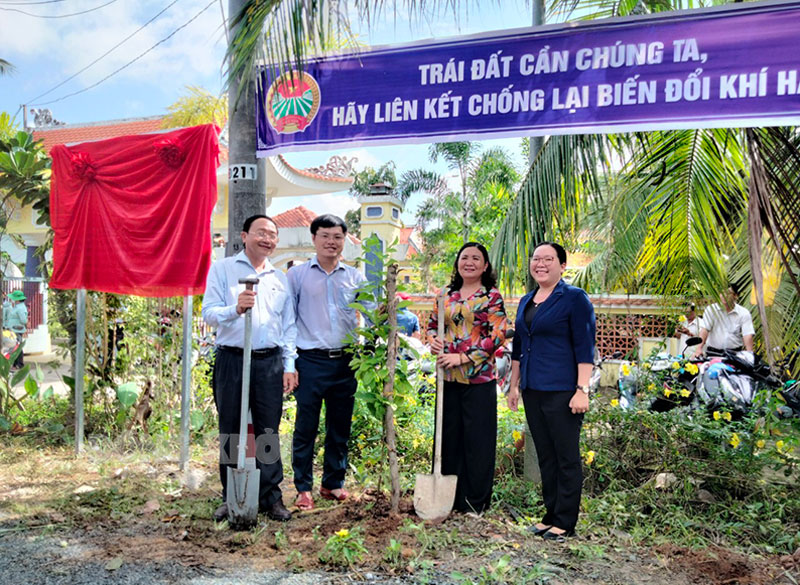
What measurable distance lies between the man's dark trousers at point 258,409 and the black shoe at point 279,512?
27 mm

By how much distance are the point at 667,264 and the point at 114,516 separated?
13.7 feet

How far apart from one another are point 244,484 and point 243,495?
0.06 metres

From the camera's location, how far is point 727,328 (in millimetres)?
5922

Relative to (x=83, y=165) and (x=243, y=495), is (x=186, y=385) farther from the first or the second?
(x=83, y=165)

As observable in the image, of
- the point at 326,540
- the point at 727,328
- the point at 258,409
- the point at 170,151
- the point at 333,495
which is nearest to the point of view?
the point at 326,540

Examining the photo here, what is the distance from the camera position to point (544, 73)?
146 inches

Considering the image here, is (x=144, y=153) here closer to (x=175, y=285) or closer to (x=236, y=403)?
(x=175, y=285)

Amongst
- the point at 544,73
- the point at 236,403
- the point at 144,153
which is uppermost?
the point at 544,73

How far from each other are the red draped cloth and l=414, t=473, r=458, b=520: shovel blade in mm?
2140

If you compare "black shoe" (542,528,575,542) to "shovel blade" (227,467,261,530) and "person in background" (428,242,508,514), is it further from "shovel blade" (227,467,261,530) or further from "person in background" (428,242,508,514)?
"shovel blade" (227,467,261,530)

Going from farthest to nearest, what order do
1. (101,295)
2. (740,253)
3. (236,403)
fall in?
(740,253)
(101,295)
(236,403)

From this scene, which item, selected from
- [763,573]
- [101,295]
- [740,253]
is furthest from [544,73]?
[101,295]

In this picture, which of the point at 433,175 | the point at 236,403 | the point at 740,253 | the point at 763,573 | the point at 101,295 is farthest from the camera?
the point at 433,175

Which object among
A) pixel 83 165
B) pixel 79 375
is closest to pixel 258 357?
pixel 79 375
